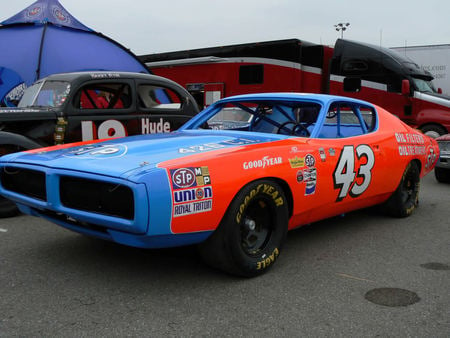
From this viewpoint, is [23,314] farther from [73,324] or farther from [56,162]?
[56,162]

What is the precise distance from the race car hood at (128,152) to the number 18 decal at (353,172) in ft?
2.09

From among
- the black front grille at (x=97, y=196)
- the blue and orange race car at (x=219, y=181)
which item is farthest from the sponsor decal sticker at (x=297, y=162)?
the black front grille at (x=97, y=196)

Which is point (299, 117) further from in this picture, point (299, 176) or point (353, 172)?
point (299, 176)

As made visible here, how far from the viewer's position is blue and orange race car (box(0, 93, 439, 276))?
2752 mm

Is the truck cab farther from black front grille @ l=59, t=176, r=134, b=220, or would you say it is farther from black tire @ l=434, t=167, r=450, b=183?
black front grille @ l=59, t=176, r=134, b=220

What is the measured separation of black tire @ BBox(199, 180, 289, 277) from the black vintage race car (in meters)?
2.71

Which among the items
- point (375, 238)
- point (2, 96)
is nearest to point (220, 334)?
point (375, 238)

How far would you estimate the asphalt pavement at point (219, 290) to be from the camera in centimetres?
255

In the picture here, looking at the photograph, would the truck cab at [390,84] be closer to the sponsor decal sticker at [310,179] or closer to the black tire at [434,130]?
the black tire at [434,130]

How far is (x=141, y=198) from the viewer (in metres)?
2.61

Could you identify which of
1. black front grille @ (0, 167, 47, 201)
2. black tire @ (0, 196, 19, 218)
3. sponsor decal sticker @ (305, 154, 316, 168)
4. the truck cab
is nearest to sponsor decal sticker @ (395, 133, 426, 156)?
sponsor decal sticker @ (305, 154, 316, 168)

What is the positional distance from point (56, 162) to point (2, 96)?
A: 6.68 metres

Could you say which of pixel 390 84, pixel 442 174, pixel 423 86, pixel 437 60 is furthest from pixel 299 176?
pixel 437 60

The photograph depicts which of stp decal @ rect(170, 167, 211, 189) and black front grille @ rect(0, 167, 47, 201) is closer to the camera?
stp decal @ rect(170, 167, 211, 189)
